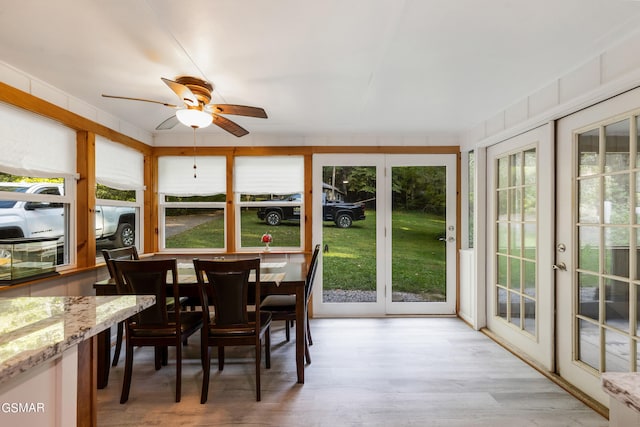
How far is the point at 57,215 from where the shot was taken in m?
2.79

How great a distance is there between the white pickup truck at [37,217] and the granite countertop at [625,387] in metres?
3.42

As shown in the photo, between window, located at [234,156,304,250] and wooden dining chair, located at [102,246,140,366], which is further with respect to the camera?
window, located at [234,156,304,250]

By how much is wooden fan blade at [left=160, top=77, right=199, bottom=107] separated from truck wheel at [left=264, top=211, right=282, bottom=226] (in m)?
2.06

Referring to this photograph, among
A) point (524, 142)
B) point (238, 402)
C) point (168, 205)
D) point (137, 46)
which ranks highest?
point (137, 46)

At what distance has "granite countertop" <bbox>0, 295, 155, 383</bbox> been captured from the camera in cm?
71

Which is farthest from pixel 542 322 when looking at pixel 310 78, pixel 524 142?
pixel 310 78

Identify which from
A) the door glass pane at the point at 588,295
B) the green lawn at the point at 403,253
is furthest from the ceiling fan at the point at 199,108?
the door glass pane at the point at 588,295

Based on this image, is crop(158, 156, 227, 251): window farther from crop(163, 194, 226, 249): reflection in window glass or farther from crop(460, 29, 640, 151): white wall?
crop(460, 29, 640, 151): white wall

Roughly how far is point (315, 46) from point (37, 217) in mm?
2598

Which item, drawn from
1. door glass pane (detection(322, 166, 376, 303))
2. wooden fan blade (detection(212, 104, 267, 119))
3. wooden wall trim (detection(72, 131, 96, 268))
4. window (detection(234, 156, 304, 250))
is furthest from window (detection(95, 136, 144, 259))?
door glass pane (detection(322, 166, 376, 303))

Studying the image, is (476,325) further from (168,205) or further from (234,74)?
(168,205)

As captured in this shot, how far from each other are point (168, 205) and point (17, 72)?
2045 millimetres

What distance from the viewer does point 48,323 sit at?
916mm

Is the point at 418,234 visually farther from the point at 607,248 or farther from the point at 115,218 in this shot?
the point at 115,218
